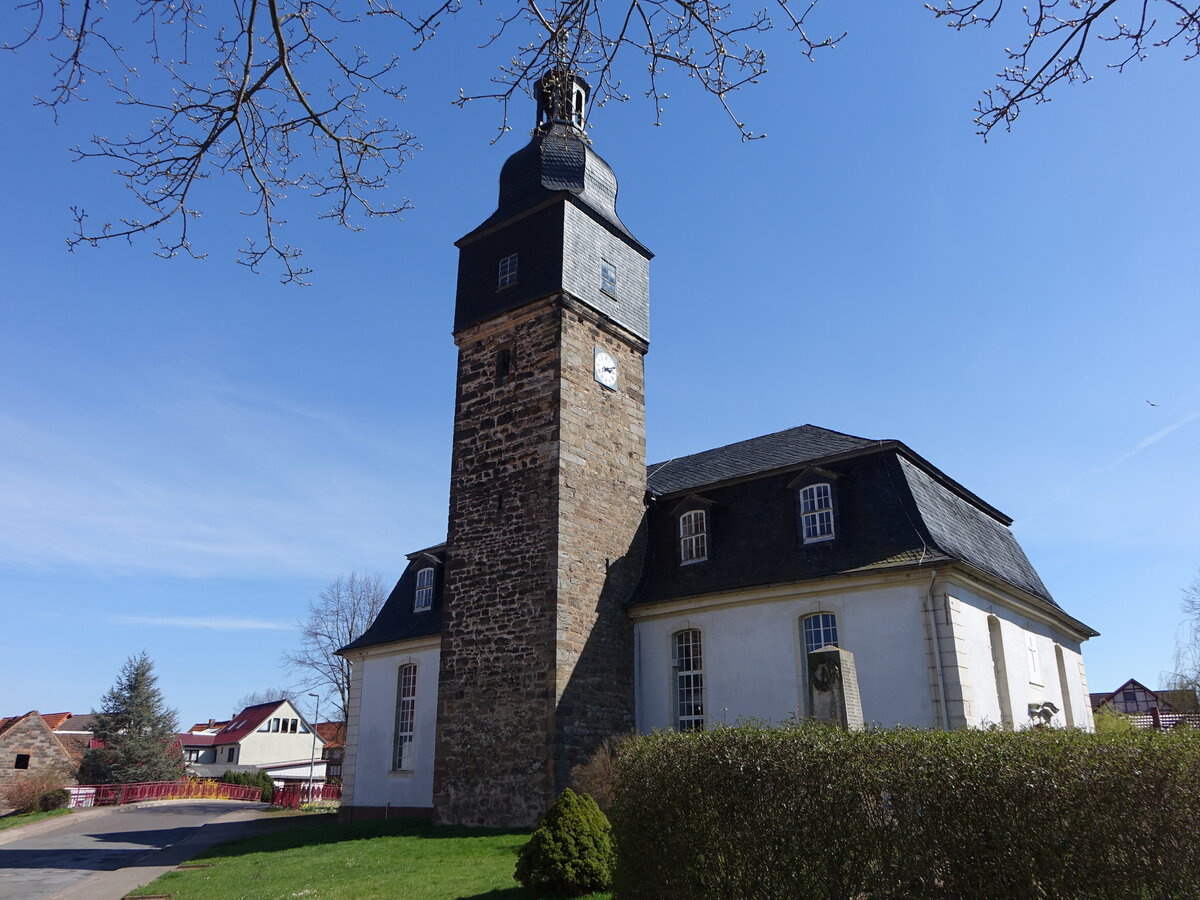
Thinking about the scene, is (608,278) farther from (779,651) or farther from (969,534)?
(969,534)

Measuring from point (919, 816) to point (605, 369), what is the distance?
587 inches

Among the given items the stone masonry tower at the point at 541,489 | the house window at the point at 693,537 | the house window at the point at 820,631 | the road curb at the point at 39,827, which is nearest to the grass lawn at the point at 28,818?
the road curb at the point at 39,827

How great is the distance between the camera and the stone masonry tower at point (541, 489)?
17359 millimetres

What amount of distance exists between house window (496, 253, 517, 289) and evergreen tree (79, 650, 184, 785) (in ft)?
106

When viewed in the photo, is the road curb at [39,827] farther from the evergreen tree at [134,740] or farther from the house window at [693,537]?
the house window at [693,537]

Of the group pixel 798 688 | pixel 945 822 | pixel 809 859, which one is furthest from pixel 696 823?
pixel 798 688

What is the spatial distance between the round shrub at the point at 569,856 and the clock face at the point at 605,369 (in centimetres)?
1092

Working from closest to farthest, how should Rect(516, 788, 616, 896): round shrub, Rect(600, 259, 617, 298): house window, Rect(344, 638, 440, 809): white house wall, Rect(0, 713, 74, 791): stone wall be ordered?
Rect(516, 788, 616, 896): round shrub, Rect(600, 259, 617, 298): house window, Rect(344, 638, 440, 809): white house wall, Rect(0, 713, 74, 791): stone wall

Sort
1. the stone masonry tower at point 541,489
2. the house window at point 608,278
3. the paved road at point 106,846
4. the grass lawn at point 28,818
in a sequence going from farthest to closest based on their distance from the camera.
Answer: the grass lawn at point 28,818
the house window at point 608,278
the stone masonry tower at point 541,489
the paved road at point 106,846

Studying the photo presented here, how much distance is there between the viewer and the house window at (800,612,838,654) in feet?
54.6

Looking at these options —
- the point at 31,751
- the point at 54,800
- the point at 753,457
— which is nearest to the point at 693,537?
the point at 753,457

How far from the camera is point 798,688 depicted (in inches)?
655

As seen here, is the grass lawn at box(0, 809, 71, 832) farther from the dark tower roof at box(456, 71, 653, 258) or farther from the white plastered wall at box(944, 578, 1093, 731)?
the white plastered wall at box(944, 578, 1093, 731)

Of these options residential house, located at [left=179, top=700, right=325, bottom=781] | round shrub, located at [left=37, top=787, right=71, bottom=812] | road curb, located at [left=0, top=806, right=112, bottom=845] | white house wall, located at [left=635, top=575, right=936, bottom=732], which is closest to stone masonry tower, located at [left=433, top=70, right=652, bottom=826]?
Result: white house wall, located at [left=635, top=575, right=936, bottom=732]
